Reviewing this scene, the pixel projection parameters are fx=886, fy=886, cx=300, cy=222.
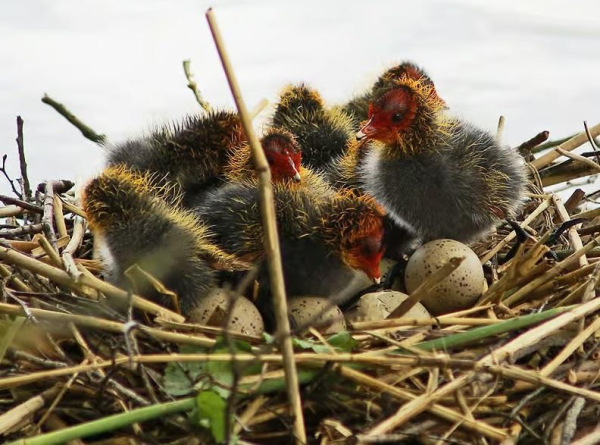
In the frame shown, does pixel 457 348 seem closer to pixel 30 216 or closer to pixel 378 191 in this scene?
pixel 378 191

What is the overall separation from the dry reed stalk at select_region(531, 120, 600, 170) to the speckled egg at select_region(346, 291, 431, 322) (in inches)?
40.2

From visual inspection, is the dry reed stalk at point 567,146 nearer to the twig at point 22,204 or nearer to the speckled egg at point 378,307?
the speckled egg at point 378,307

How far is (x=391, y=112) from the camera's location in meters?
2.33

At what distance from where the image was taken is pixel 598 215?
2688 mm

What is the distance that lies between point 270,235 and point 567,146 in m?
1.82

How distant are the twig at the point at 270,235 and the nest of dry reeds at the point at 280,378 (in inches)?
1.4

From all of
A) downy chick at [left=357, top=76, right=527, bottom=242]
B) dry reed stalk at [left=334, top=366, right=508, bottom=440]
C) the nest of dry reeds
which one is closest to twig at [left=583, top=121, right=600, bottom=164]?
downy chick at [left=357, top=76, right=527, bottom=242]

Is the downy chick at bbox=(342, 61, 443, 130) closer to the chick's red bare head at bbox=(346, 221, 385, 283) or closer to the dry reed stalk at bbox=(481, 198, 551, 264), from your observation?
the dry reed stalk at bbox=(481, 198, 551, 264)

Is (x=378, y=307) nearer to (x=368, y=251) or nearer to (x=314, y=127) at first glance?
(x=368, y=251)

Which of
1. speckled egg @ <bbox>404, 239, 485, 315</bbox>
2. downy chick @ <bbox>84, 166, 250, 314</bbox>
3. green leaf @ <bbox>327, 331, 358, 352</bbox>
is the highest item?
downy chick @ <bbox>84, 166, 250, 314</bbox>

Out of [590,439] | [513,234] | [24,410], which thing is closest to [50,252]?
[24,410]

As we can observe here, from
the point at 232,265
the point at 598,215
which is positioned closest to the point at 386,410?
the point at 232,265

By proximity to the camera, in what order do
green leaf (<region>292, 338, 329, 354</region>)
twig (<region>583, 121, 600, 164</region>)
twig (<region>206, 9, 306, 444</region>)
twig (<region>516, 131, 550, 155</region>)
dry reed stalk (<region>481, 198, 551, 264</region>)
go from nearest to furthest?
twig (<region>206, 9, 306, 444</region>) → green leaf (<region>292, 338, 329, 354</region>) → dry reed stalk (<region>481, 198, 551, 264</region>) → twig (<region>583, 121, 600, 164</region>) → twig (<region>516, 131, 550, 155</region>)

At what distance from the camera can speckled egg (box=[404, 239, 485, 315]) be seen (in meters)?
2.12
